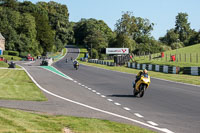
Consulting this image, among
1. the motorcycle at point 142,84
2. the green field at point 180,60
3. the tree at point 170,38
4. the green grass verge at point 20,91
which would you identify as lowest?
the green grass verge at point 20,91

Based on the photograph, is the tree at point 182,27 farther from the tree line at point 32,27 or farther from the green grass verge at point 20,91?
the green grass verge at point 20,91

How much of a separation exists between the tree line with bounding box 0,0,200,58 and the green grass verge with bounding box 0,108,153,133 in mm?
77651

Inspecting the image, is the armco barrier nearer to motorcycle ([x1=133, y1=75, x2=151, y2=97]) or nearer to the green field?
the green field

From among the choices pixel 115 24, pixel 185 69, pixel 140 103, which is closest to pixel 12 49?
pixel 115 24

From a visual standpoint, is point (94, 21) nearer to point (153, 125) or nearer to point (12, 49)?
point (12, 49)

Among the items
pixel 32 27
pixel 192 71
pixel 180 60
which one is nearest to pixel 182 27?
pixel 32 27

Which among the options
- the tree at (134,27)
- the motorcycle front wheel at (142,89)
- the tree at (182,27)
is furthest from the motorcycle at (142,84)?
the tree at (182,27)

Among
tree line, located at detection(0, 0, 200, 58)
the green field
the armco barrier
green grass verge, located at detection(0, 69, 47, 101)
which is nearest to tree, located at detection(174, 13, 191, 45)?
tree line, located at detection(0, 0, 200, 58)

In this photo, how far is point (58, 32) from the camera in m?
162

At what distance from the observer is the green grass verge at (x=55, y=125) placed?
7.42m

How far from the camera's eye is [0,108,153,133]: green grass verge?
742 centimetres

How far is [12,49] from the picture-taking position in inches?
4446

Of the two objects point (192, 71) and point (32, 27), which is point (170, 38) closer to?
point (32, 27)

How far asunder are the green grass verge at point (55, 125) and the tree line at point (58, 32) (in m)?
77.7
